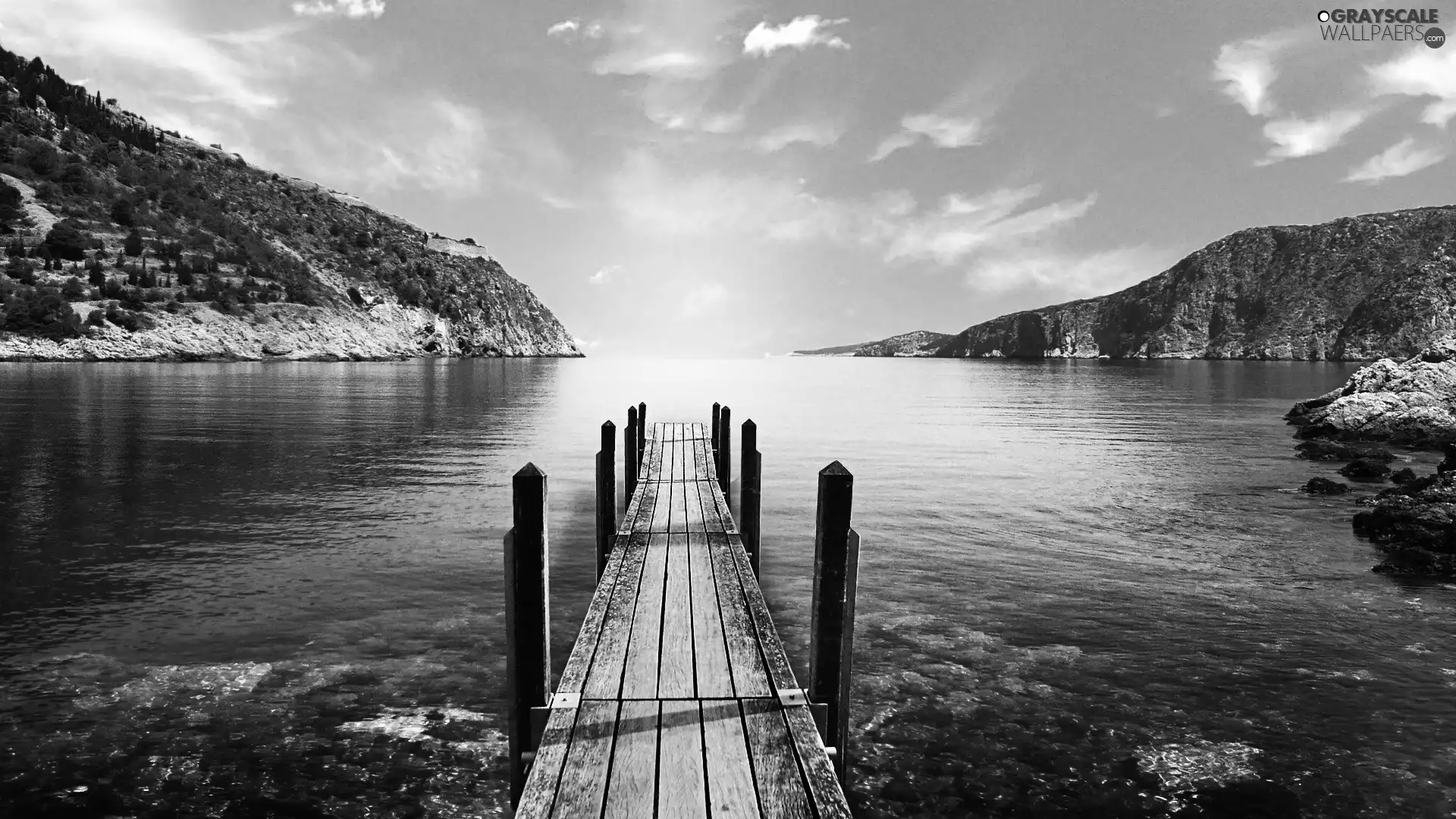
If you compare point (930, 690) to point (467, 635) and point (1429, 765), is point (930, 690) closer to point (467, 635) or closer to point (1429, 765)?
point (1429, 765)

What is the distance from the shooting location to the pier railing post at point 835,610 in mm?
6414

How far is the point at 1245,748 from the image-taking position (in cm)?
763

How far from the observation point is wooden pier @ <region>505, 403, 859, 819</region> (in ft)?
14.6

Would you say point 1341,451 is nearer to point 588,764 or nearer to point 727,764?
point 727,764

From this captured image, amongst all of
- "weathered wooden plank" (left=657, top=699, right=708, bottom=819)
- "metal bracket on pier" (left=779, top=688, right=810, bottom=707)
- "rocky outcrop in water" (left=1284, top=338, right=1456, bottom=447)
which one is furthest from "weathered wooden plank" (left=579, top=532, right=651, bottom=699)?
"rocky outcrop in water" (left=1284, top=338, right=1456, bottom=447)

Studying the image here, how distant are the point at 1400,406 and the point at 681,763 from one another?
42.9 meters

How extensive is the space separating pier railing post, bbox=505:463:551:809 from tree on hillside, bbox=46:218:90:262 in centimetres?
14639

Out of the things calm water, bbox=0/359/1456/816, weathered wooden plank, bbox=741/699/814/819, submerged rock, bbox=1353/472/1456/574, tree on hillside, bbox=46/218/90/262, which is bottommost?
calm water, bbox=0/359/1456/816

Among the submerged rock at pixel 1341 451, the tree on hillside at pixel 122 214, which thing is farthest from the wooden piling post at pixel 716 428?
the tree on hillside at pixel 122 214

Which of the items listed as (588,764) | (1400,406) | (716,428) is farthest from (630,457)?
(1400,406)

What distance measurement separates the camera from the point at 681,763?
188 inches

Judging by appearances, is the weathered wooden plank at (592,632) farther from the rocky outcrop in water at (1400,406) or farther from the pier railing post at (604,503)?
the rocky outcrop in water at (1400,406)

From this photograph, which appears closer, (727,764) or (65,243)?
(727,764)

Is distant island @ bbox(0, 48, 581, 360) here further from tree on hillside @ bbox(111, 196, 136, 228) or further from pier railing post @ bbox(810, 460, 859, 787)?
pier railing post @ bbox(810, 460, 859, 787)
